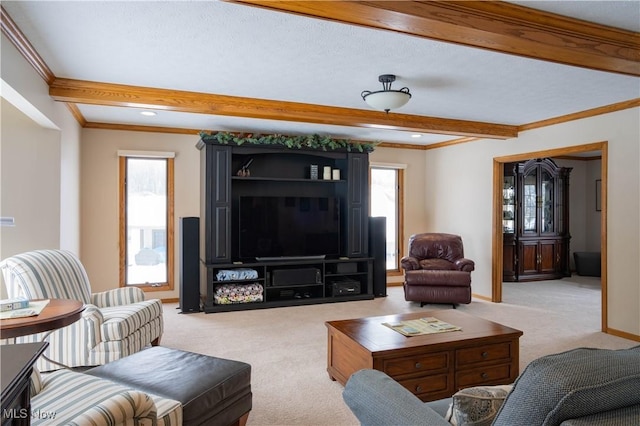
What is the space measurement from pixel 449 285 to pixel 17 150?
4.94 meters

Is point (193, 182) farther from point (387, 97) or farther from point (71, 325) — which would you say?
point (387, 97)

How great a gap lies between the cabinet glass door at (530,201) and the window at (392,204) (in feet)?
8.54

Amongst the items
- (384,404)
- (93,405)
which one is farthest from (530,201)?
(93,405)

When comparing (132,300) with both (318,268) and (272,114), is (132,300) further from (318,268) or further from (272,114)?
(318,268)

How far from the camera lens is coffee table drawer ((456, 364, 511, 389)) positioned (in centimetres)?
285

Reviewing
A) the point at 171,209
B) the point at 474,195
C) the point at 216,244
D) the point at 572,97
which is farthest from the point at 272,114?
the point at 474,195

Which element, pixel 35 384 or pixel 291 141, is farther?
pixel 291 141

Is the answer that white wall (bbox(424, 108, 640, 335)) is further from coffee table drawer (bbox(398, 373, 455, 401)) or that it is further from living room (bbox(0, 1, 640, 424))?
coffee table drawer (bbox(398, 373, 455, 401))

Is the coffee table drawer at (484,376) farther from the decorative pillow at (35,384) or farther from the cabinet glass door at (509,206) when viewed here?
the cabinet glass door at (509,206)

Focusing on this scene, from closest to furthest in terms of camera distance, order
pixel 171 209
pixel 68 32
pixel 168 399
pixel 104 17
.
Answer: pixel 168 399
pixel 104 17
pixel 68 32
pixel 171 209

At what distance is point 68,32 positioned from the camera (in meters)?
2.73

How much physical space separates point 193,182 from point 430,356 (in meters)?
4.32

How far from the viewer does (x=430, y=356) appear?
2744 millimetres

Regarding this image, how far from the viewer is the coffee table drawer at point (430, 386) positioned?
106 inches
